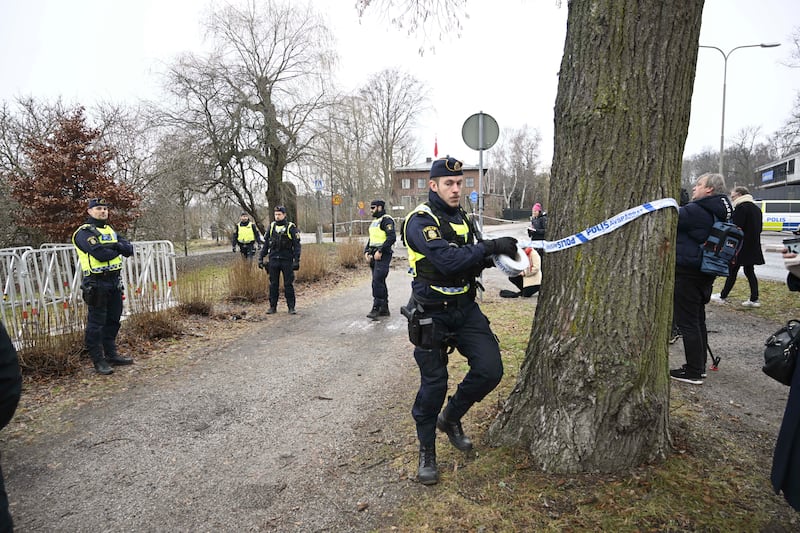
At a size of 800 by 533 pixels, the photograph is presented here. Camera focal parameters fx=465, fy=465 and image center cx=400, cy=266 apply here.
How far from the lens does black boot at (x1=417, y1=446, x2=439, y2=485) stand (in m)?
2.85

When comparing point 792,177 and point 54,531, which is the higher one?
point 792,177

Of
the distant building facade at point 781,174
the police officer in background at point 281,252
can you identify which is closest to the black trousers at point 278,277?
the police officer in background at point 281,252

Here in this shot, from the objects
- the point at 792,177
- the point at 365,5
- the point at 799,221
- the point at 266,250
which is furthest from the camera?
the point at 792,177

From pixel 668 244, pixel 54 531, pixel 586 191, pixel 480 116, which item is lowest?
pixel 54 531

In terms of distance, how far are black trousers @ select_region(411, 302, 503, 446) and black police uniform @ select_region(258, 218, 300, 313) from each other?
570 centimetres

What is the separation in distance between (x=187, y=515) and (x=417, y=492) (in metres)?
1.36

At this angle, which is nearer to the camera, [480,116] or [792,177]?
[480,116]

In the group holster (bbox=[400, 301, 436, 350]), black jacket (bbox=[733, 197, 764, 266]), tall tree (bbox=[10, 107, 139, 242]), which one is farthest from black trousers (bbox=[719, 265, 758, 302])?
tall tree (bbox=[10, 107, 139, 242])

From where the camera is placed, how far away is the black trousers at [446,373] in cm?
294

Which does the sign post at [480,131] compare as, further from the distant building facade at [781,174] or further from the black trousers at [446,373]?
the distant building facade at [781,174]

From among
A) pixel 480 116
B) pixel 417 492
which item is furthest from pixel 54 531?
pixel 480 116

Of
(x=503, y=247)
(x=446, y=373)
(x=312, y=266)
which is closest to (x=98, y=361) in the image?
(x=446, y=373)

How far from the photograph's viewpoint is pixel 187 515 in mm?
2736

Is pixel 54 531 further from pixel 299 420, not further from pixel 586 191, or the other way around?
pixel 586 191
